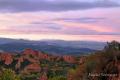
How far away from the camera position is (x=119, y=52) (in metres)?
21.8

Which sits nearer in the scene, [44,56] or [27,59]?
[27,59]

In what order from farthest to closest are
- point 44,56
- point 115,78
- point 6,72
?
point 44,56 → point 6,72 → point 115,78

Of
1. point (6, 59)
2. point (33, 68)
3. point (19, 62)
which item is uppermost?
point (6, 59)

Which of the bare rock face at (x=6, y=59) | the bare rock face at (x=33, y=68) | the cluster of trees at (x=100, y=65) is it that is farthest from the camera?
the bare rock face at (x=6, y=59)

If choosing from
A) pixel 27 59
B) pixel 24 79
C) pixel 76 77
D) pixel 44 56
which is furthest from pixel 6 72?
pixel 44 56

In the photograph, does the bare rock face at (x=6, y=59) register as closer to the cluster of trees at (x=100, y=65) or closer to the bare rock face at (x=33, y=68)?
the bare rock face at (x=33, y=68)

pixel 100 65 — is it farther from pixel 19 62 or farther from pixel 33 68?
pixel 19 62

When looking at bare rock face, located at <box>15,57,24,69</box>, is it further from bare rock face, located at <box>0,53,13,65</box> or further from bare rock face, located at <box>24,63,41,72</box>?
bare rock face, located at <box>24,63,41,72</box>

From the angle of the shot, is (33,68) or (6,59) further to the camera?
(6,59)

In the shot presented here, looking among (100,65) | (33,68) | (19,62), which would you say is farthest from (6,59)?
(100,65)

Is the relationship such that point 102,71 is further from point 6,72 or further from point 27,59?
point 27,59

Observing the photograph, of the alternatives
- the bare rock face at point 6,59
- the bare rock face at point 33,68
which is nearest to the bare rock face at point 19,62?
the bare rock face at point 6,59

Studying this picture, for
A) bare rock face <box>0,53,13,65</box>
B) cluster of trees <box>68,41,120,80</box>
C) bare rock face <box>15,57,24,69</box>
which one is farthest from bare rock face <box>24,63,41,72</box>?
cluster of trees <box>68,41,120,80</box>

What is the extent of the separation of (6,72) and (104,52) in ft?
167
